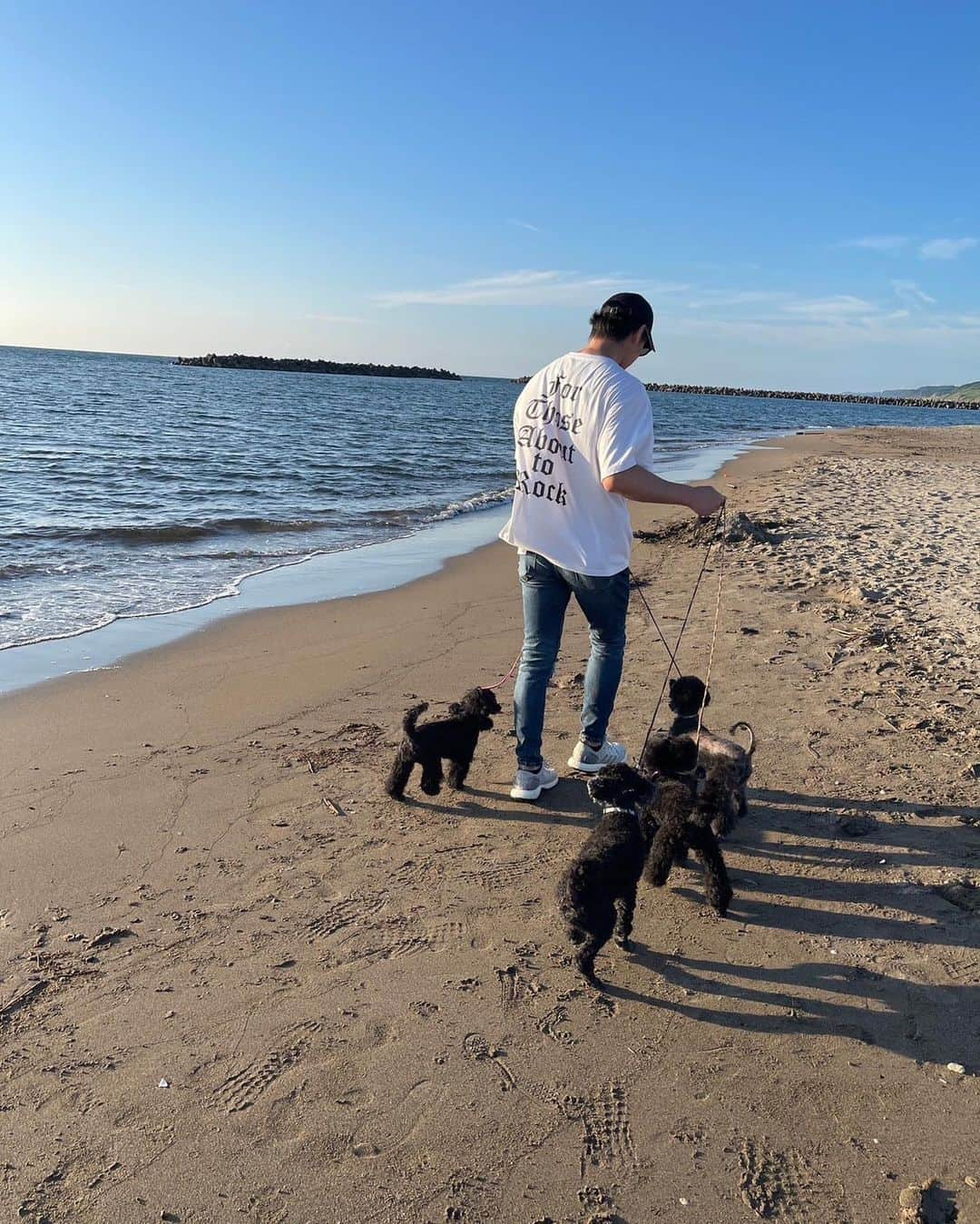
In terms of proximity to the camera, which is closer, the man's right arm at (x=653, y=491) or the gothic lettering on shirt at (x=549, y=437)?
the man's right arm at (x=653, y=491)

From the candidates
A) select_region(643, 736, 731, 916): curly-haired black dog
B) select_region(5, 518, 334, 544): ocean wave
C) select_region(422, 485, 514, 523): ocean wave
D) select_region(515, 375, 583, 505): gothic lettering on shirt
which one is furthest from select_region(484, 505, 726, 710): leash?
select_region(5, 518, 334, 544): ocean wave

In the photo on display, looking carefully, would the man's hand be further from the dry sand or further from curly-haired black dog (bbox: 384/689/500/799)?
the dry sand

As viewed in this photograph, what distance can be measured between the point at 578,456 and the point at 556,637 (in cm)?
97

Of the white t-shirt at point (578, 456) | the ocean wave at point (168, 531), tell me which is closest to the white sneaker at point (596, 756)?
the white t-shirt at point (578, 456)

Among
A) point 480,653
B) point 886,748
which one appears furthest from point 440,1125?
point 480,653

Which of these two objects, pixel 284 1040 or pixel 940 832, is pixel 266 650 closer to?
pixel 284 1040

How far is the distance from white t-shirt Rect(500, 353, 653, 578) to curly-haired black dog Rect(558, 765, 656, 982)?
1205 mm

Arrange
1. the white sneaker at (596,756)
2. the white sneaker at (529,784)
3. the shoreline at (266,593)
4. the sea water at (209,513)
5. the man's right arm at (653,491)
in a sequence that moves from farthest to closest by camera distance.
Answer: the sea water at (209,513), the shoreline at (266,593), the white sneaker at (596,756), the white sneaker at (529,784), the man's right arm at (653,491)

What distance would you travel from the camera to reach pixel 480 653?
6.77m

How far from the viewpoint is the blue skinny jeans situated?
4.02 meters

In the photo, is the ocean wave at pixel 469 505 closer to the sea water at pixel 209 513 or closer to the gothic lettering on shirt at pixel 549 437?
the sea water at pixel 209 513

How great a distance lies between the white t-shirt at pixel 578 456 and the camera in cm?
360

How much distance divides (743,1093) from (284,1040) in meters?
1.50

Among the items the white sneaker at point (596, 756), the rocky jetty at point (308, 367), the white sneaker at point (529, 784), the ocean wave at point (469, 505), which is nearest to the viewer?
the white sneaker at point (529, 784)
